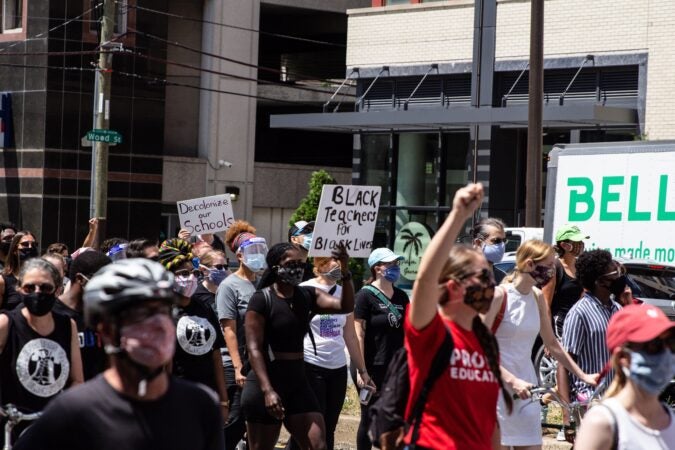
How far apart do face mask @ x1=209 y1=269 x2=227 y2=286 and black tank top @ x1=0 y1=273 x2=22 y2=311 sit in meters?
1.88

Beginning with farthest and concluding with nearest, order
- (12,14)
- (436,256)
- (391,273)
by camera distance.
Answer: (12,14)
(391,273)
(436,256)

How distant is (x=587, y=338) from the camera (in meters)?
8.35

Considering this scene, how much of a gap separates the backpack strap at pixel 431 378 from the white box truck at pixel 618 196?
11.6 metres

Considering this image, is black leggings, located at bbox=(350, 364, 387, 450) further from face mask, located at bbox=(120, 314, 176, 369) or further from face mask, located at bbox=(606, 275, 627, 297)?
face mask, located at bbox=(120, 314, 176, 369)

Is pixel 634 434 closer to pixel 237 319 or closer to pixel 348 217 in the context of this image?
pixel 237 319

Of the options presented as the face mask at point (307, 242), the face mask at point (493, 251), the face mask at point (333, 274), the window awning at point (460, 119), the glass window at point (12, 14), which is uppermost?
the glass window at point (12, 14)

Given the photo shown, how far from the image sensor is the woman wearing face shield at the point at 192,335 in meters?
8.22

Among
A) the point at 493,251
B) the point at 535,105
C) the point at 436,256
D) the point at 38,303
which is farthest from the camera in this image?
the point at 535,105

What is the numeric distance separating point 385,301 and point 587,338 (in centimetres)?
201

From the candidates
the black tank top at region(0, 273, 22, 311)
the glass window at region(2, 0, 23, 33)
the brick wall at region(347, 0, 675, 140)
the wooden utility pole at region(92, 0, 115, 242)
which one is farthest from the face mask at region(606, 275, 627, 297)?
the glass window at region(2, 0, 23, 33)

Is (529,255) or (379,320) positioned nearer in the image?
(529,255)

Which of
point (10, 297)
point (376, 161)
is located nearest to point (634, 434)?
point (10, 297)

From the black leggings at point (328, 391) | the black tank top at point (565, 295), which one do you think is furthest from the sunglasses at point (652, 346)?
the black tank top at point (565, 295)

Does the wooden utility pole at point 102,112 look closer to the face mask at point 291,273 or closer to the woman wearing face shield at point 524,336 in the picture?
the face mask at point 291,273
